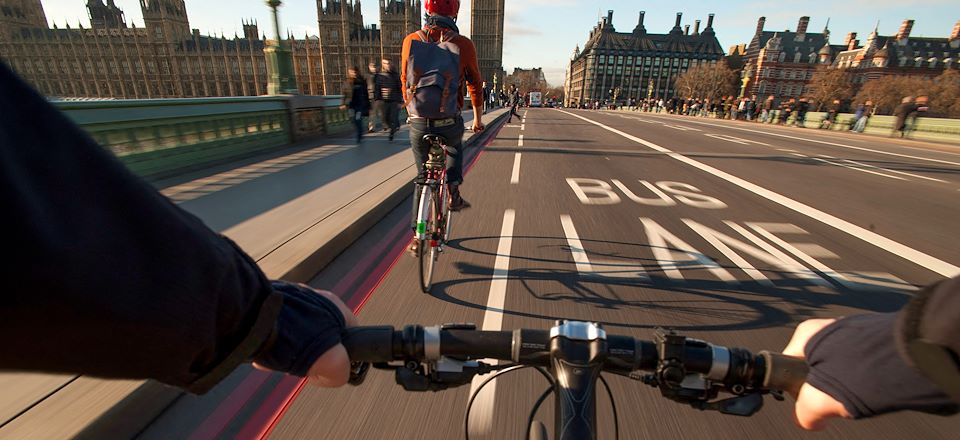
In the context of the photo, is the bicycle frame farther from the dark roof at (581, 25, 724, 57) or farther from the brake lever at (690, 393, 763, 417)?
the dark roof at (581, 25, 724, 57)

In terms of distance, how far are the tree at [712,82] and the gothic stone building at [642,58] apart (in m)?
38.1

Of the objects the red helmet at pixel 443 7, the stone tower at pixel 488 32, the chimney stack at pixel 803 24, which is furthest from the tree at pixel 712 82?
the red helmet at pixel 443 7

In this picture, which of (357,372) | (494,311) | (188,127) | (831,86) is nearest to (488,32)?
(831,86)

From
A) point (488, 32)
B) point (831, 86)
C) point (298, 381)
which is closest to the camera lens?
point (298, 381)

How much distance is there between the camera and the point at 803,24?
9006 centimetres

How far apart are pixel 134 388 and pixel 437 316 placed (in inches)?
68.5

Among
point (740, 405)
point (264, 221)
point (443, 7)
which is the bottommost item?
point (264, 221)

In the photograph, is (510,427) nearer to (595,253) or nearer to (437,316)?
(437,316)

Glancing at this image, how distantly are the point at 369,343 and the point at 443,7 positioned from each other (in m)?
3.32

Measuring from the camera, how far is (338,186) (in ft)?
21.5

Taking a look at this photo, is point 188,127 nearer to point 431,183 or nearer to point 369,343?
point 431,183

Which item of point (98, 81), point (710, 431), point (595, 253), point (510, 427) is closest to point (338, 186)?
point (595, 253)

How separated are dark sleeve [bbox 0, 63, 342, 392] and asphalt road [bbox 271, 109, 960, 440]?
1122 mm

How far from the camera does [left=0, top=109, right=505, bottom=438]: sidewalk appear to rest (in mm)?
1900
